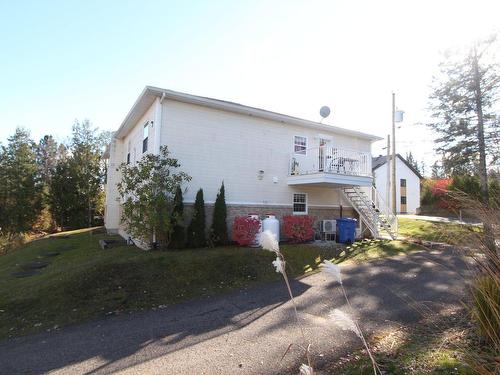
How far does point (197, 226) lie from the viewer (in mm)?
11164

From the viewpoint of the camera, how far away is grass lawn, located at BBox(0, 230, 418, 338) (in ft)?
20.0

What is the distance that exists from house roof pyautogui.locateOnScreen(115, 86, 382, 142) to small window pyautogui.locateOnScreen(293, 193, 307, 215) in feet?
10.8

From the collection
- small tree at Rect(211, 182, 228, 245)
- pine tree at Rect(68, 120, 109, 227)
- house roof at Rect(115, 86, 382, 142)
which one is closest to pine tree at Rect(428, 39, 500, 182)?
house roof at Rect(115, 86, 382, 142)

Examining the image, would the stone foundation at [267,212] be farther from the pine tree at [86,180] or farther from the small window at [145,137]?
the pine tree at [86,180]

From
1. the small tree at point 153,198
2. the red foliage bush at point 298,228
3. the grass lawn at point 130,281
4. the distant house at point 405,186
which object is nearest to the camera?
the grass lawn at point 130,281

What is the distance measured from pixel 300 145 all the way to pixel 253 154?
2.77 m

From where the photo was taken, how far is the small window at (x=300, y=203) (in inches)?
570

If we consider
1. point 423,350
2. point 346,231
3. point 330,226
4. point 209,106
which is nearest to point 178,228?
point 209,106

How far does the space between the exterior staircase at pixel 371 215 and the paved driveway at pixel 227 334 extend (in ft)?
23.6

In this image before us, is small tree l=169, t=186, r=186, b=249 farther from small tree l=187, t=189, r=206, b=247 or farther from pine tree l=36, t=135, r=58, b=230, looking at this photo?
pine tree l=36, t=135, r=58, b=230

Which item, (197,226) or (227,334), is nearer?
(227,334)

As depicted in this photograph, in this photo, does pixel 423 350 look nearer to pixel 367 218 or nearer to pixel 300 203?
pixel 300 203

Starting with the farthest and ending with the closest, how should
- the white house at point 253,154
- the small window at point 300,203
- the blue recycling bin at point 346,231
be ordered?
the small window at point 300,203 < the blue recycling bin at point 346,231 < the white house at point 253,154

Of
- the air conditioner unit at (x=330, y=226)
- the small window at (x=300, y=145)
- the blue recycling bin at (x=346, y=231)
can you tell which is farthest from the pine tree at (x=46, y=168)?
the blue recycling bin at (x=346, y=231)
